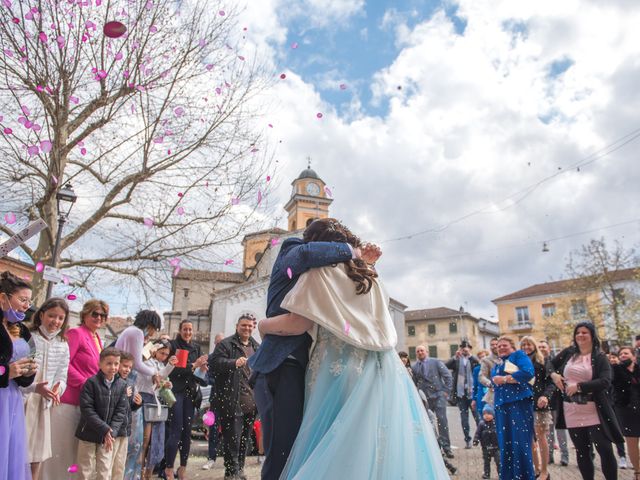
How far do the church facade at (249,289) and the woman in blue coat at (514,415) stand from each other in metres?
30.6

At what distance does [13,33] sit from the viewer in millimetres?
10031

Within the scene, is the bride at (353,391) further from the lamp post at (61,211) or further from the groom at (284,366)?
the lamp post at (61,211)

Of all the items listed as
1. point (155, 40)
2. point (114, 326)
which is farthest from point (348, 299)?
point (114, 326)

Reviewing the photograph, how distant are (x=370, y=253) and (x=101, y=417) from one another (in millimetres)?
3314

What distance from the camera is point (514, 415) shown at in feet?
19.1

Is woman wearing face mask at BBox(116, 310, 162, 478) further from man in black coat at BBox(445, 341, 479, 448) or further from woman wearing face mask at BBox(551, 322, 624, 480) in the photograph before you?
man in black coat at BBox(445, 341, 479, 448)

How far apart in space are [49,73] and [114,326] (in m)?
44.7

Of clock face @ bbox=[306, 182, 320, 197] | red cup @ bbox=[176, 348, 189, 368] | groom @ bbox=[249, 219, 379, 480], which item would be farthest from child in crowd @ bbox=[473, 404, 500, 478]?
clock face @ bbox=[306, 182, 320, 197]

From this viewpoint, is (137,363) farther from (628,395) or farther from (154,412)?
(628,395)

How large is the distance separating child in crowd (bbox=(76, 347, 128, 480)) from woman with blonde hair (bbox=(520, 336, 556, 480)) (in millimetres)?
5099

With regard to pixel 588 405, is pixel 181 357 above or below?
above

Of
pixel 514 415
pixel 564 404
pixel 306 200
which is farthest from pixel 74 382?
pixel 306 200

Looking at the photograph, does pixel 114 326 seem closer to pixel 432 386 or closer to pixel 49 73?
pixel 49 73

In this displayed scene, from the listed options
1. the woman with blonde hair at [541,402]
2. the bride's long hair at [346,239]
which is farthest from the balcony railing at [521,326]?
the bride's long hair at [346,239]
